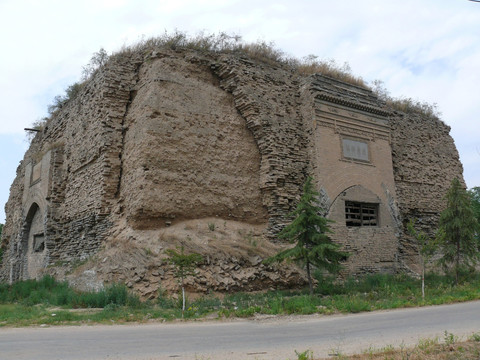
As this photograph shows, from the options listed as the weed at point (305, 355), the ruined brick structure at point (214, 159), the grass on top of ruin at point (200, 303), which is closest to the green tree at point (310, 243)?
the grass on top of ruin at point (200, 303)

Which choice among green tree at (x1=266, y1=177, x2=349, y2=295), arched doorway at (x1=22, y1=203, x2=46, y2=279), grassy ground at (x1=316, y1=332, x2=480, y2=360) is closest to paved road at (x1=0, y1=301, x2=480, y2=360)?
grassy ground at (x1=316, y1=332, x2=480, y2=360)

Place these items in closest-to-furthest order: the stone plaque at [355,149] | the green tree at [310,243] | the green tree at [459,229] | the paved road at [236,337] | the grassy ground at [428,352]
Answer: the grassy ground at [428,352], the paved road at [236,337], the green tree at [310,243], the green tree at [459,229], the stone plaque at [355,149]

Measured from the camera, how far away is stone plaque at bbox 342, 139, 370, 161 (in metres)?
15.3

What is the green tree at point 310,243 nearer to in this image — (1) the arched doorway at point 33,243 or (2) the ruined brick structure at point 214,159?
(2) the ruined brick structure at point 214,159

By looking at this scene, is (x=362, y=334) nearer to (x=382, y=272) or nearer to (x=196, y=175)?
(x=196, y=175)

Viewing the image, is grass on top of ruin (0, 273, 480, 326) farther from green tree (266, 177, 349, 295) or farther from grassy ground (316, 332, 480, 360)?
grassy ground (316, 332, 480, 360)

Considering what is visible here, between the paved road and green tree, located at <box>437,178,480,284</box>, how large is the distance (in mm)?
5461

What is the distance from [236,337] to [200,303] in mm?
3318

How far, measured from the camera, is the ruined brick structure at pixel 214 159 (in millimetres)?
12711

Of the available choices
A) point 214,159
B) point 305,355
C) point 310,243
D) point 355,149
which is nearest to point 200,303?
point 310,243

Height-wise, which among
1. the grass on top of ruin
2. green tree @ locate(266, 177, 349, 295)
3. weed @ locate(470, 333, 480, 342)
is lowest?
weed @ locate(470, 333, 480, 342)

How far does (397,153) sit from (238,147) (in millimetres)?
7622

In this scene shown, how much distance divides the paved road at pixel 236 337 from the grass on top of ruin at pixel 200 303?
2.10 feet

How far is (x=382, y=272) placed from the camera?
14.8 m
